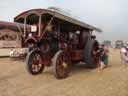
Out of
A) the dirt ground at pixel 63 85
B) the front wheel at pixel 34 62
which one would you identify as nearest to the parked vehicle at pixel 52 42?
the front wheel at pixel 34 62

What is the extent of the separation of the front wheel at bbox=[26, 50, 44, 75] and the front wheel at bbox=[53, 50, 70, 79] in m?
1.13

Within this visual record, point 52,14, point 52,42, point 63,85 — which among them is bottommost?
point 63,85

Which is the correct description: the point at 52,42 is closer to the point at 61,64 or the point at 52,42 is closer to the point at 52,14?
the point at 61,64

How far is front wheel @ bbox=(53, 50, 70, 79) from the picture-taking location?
959 cm

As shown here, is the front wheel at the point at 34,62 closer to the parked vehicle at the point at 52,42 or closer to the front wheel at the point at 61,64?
the parked vehicle at the point at 52,42

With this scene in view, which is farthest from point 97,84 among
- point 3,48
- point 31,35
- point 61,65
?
point 3,48

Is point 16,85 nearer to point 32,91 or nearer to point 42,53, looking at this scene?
point 32,91

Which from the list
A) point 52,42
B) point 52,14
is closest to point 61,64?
point 52,42

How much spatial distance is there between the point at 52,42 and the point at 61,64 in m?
1.10

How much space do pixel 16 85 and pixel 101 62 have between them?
5.03 m

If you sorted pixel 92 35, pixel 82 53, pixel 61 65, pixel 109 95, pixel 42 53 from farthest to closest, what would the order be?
pixel 92 35 < pixel 82 53 < pixel 42 53 < pixel 61 65 < pixel 109 95

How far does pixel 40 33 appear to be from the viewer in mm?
10016

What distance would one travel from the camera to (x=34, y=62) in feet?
35.8

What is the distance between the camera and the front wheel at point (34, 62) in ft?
34.6
